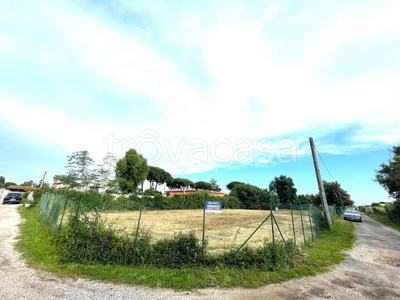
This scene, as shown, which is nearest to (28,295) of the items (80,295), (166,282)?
(80,295)

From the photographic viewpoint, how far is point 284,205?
30.7ft

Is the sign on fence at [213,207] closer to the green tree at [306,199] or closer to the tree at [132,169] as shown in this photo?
the tree at [132,169]

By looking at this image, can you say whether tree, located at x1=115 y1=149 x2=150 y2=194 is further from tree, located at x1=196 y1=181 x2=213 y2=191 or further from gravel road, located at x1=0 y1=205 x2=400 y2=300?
tree, located at x1=196 y1=181 x2=213 y2=191

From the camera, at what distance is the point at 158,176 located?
80.3 m

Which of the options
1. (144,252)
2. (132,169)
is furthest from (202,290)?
(132,169)

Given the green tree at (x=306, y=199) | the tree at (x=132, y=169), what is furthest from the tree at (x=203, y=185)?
the tree at (x=132, y=169)

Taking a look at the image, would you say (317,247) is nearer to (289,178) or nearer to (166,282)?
(166,282)

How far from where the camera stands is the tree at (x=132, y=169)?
40.9 meters

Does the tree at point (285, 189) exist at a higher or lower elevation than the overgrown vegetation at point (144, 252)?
higher

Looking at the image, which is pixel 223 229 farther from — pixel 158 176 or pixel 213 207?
pixel 158 176

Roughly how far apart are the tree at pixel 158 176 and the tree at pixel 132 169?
3353 cm

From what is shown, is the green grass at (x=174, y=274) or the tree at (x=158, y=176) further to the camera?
the tree at (x=158, y=176)

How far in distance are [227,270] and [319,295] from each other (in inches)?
86.5

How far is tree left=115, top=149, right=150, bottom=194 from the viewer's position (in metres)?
40.9
